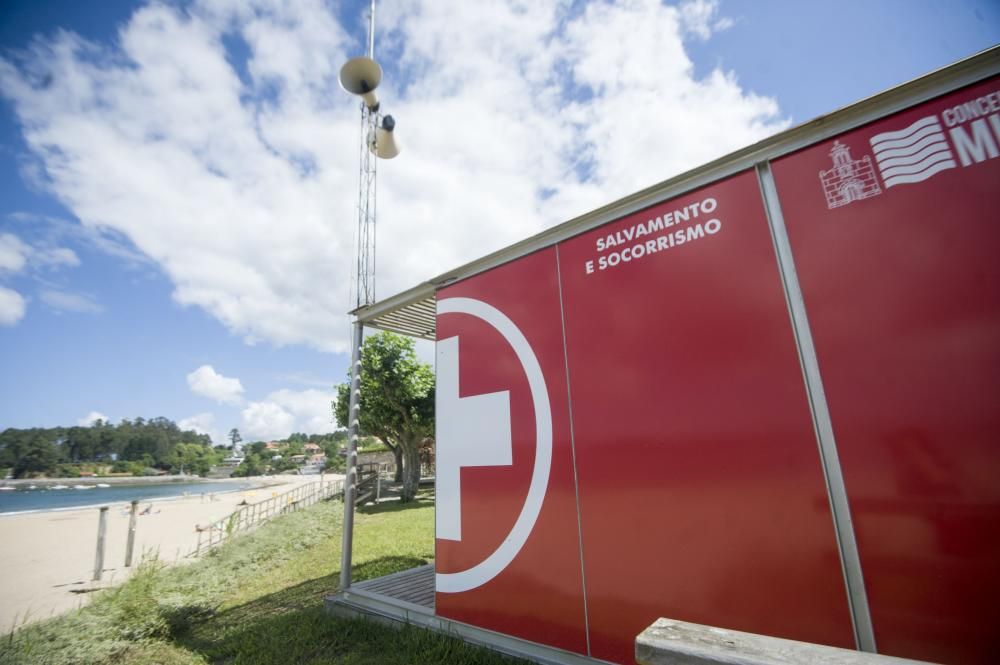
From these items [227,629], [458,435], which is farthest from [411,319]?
[227,629]

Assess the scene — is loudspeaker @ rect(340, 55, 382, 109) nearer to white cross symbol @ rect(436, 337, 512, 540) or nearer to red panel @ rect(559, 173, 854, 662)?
white cross symbol @ rect(436, 337, 512, 540)

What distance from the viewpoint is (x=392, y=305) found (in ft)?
17.9

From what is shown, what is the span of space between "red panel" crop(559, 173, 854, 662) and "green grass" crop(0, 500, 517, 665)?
1532 mm

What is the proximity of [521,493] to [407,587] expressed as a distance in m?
2.67

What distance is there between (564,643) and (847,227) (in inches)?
133

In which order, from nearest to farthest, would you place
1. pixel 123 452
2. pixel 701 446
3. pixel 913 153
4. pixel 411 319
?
pixel 913 153
pixel 701 446
pixel 411 319
pixel 123 452

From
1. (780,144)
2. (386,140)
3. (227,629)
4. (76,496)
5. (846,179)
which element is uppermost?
(386,140)

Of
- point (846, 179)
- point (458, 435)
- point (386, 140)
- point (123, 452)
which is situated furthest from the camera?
point (123, 452)

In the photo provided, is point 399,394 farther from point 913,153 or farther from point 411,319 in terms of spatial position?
point 913,153

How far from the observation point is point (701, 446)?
8.83 feet

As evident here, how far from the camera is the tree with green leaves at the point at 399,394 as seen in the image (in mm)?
16625

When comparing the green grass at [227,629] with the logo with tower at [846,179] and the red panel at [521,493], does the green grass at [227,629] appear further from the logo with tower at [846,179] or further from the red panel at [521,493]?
the logo with tower at [846,179]

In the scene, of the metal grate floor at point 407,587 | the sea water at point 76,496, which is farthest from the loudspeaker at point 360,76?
the sea water at point 76,496

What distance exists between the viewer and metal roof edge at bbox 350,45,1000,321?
2201 millimetres
